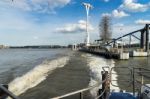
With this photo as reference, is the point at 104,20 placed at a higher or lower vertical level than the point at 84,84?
higher

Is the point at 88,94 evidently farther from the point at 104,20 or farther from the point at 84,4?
the point at 84,4

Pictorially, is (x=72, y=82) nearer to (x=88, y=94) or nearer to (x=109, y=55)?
(x=88, y=94)

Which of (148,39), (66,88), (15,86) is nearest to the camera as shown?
(66,88)

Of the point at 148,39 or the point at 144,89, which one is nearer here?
the point at 144,89

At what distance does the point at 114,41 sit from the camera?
9856 cm

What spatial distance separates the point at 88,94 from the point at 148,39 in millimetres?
61591

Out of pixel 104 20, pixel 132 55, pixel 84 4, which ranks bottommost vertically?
pixel 132 55

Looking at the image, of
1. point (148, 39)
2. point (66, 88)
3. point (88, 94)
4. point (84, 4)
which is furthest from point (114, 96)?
point (84, 4)

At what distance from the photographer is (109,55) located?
59750 mm

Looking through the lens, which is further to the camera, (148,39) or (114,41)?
(114,41)

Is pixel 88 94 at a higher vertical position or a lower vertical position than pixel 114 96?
lower

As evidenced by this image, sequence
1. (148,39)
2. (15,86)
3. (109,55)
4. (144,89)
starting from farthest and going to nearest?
(148,39) → (109,55) → (15,86) → (144,89)

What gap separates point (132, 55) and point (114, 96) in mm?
58352

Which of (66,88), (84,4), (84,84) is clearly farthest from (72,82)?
(84,4)
